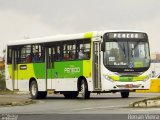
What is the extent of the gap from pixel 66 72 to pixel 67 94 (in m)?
2.88

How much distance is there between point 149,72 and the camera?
33094mm

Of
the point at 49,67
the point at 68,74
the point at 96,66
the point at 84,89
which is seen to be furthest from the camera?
the point at 49,67

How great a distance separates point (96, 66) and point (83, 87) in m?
1.33

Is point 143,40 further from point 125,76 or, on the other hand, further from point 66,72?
point 66,72

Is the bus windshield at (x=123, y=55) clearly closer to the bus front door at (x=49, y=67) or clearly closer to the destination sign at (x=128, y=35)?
the destination sign at (x=128, y=35)

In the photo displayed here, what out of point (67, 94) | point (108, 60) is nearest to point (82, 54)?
point (108, 60)

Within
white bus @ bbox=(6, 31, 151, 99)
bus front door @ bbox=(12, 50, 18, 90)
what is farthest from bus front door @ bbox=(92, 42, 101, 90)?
bus front door @ bbox=(12, 50, 18, 90)

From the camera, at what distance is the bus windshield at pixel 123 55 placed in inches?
1278

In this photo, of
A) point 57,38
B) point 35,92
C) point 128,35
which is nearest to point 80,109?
point 128,35

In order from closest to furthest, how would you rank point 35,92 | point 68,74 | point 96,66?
point 96,66
point 68,74
point 35,92

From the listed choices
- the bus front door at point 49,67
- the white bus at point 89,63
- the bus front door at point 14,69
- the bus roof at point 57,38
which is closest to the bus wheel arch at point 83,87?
the white bus at point 89,63

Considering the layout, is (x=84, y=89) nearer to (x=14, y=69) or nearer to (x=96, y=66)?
(x=96, y=66)

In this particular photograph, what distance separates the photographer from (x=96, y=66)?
1296 inches

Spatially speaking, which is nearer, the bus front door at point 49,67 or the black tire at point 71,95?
the bus front door at point 49,67
